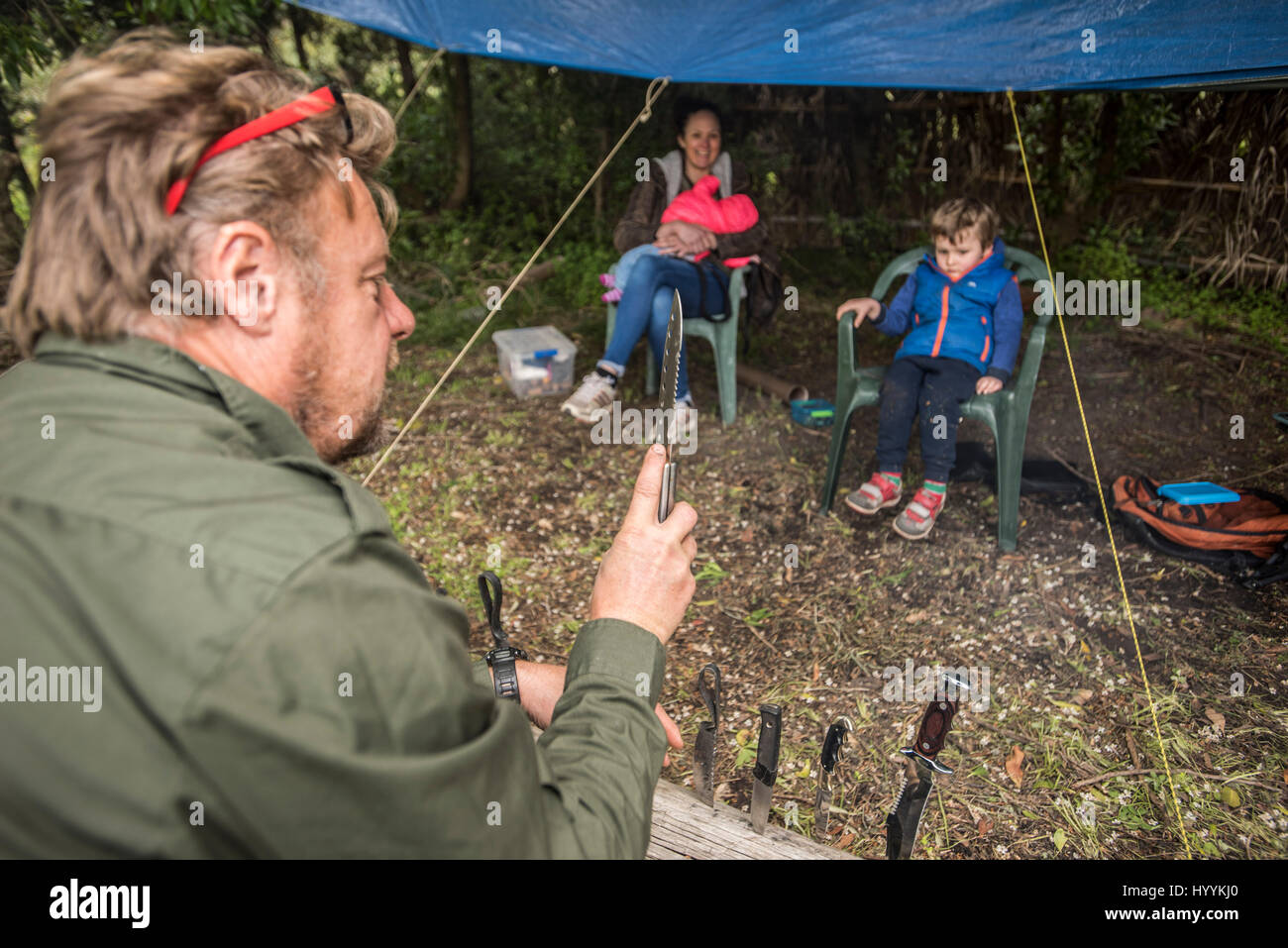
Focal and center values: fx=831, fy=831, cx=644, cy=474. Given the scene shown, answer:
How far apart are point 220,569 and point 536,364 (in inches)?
171

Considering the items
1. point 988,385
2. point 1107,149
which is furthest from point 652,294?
point 1107,149

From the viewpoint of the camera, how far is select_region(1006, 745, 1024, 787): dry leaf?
95.7 inches

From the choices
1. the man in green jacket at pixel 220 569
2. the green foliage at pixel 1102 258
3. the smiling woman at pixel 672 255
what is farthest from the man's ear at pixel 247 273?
the green foliage at pixel 1102 258

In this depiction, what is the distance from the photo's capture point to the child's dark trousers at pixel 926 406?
11.4ft

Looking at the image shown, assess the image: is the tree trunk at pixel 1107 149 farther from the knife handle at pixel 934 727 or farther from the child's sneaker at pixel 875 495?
the knife handle at pixel 934 727

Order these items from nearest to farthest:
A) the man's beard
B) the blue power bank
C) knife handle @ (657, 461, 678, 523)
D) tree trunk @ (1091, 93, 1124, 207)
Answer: the man's beard < knife handle @ (657, 461, 678, 523) < the blue power bank < tree trunk @ (1091, 93, 1124, 207)

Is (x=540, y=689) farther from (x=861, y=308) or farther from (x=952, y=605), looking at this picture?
(x=861, y=308)

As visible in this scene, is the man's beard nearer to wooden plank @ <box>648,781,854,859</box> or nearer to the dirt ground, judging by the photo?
wooden plank @ <box>648,781,854,859</box>

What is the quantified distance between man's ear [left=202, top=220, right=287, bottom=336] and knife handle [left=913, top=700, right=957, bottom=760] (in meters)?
1.40

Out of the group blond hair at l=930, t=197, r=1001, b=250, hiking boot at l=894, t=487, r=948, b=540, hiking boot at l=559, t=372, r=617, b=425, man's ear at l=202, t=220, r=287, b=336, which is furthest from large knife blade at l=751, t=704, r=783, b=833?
hiking boot at l=559, t=372, r=617, b=425

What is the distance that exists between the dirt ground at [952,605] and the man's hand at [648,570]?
130cm

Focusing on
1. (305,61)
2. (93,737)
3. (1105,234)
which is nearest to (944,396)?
(93,737)
